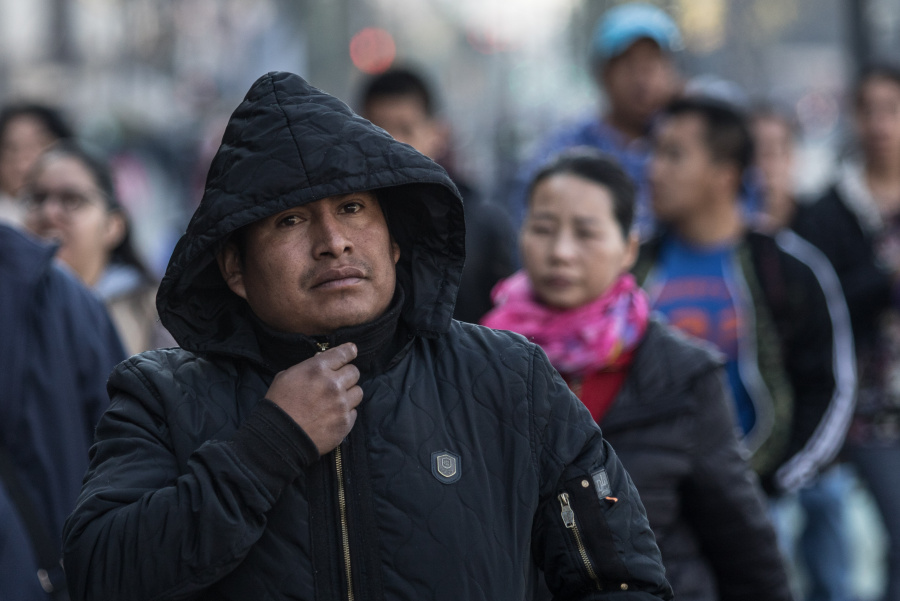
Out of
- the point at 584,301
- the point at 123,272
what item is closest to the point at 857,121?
the point at 584,301

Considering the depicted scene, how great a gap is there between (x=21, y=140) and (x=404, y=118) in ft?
7.77

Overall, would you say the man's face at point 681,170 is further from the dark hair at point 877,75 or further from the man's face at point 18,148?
the man's face at point 18,148

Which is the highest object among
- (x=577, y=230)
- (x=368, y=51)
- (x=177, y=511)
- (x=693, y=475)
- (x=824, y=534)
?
(x=368, y=51)

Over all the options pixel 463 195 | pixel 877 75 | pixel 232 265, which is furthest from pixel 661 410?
pixel 877 75

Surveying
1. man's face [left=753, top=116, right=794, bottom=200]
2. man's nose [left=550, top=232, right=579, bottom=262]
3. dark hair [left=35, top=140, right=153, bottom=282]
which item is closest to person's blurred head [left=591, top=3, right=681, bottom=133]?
man's face [left=753, top=116, right=794, bottom=200]

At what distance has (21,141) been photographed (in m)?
6.35

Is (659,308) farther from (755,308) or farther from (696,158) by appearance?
(696,158)

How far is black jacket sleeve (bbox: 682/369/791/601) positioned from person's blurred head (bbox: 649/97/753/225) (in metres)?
1.67

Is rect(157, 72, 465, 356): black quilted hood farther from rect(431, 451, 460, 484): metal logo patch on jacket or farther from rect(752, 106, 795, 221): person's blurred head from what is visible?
rect(752, 106, 795, 221): person's blurred head

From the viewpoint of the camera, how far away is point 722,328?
14.6 feet

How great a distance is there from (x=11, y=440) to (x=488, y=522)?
186 centimetres

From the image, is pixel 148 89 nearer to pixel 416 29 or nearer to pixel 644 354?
pixel 416 29

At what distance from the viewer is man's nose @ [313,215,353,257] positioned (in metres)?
2.22

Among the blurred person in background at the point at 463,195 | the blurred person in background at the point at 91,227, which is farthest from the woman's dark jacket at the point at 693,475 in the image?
the blurred person in background at the point at 91,227
